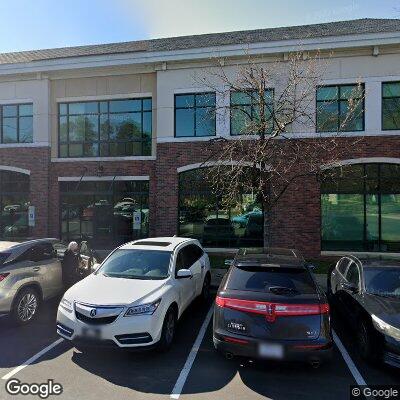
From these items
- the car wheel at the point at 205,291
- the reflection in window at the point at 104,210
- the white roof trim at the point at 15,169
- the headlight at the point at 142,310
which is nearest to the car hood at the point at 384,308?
the headlight at the point at 142,310

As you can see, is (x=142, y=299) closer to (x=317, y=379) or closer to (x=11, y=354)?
(x=11, y=354)

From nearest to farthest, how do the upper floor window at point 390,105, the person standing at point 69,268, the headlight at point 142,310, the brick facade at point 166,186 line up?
1. the headlight at point 142,310
2. the person standing at point 69,268
3. the upper floor window at point 390,105
4. the brick facade at point 166,186

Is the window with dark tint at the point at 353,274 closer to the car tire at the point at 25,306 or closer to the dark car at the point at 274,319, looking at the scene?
the dark car at the point at 274,319

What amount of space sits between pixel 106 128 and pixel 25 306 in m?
9.67

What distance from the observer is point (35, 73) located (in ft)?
49.5

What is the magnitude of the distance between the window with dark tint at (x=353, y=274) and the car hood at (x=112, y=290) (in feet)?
11.1

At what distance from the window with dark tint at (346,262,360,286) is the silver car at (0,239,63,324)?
19.8 feet

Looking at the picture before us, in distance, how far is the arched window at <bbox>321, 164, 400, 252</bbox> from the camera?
41.5 feet

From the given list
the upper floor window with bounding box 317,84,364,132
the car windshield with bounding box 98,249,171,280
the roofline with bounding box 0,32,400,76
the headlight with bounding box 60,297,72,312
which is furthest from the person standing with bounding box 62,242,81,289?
the upper floor window with bounding box 317,84,364,132

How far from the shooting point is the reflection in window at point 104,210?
14586 millimetres

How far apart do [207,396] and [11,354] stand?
3.14 meters

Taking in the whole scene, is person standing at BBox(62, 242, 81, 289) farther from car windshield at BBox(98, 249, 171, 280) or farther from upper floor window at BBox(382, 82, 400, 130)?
upper floor window at BBox(382, 82, 400, 130)

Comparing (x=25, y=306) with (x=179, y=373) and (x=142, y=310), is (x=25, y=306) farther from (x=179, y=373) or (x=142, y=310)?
(x=179, y=373)

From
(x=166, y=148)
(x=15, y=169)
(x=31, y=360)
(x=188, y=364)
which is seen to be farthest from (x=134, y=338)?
(x=15, y=169)
